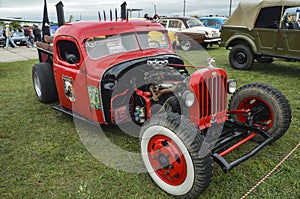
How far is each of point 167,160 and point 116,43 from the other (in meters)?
1.97

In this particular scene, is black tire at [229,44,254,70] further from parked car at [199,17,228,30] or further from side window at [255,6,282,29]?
parked car at [199,17,228,30]

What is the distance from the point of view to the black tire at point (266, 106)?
3.15m

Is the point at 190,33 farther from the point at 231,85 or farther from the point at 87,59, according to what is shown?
the point at 231,85

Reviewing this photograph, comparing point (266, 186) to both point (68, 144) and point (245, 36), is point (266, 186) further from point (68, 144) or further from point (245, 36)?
point (245, 36)

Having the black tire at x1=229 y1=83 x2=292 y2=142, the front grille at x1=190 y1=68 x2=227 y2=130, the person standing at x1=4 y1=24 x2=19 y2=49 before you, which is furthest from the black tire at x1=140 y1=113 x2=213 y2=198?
the person standing at x1=4 y1=24 x2=19 y2=49

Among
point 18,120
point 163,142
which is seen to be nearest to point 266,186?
point 163,142

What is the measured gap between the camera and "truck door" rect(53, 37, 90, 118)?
368 centimetres

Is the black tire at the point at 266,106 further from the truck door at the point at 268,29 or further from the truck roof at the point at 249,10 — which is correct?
the truck roof at the point at 249,10

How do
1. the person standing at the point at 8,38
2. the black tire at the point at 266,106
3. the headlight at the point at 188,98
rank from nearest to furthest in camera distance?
the headlight at the point at 188,98
the black tire at the point at 266,106
the person standing at the point at 8,38

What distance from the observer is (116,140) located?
12.1 ft

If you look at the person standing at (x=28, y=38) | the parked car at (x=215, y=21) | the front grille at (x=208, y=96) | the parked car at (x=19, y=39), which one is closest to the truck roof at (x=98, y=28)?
the front grille at (x=208, y=96)

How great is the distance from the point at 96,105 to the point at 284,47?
5.75 metres

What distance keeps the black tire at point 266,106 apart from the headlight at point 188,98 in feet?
3.26

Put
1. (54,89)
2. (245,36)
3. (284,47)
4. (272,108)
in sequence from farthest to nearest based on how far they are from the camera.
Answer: (245,36)
(284,47)
(54,89)
(272,108)
